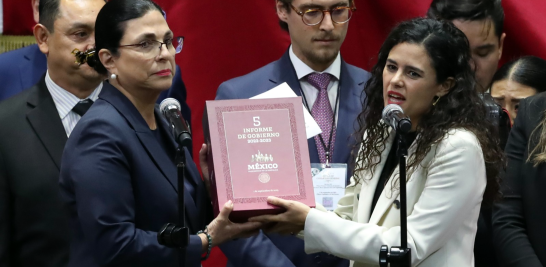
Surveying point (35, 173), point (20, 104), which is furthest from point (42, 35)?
point (35, 173)

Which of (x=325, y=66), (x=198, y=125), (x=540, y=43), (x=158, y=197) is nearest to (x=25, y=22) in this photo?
(x=198, y=125)

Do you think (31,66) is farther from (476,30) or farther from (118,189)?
(476,30)

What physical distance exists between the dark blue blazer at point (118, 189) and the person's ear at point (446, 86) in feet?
2.92

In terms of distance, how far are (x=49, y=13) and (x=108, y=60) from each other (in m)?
0.89

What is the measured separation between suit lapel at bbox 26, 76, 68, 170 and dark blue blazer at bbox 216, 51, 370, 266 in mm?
Result: 624

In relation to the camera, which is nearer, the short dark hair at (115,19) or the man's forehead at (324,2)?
the short dark hair at (115,19)

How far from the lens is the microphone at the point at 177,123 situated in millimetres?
2199

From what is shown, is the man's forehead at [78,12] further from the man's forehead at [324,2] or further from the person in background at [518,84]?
the person in background at [518,84]

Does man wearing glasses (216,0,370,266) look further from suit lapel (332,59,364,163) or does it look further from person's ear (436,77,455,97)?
person's ear (436,77,455,97)

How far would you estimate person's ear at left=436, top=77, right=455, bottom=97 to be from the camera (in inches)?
106

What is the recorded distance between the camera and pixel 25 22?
431 centimetres

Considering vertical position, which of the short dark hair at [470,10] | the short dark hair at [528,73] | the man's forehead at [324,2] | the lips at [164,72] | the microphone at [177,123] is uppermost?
the man's forehead at [324,2]

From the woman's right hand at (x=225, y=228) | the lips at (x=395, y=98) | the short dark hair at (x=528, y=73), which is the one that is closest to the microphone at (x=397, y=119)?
the lips at (x=395, y=98)

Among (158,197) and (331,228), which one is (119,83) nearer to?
(158,197)
